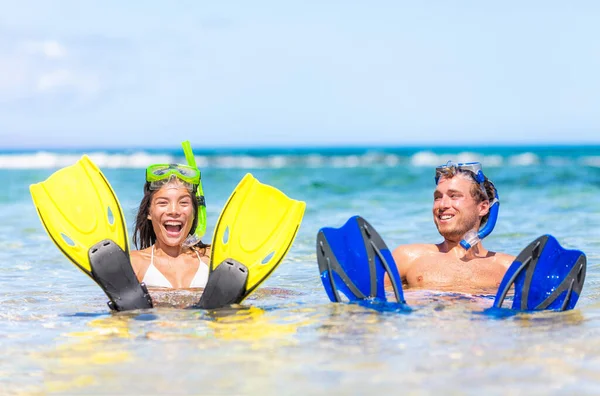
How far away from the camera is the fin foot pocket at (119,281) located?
4762 millimetres

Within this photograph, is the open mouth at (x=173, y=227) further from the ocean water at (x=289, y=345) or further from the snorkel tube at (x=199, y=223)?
the ocean water at (x=289, y=345)

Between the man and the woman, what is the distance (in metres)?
1.38

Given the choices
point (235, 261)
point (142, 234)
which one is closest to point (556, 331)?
point (235, 261)

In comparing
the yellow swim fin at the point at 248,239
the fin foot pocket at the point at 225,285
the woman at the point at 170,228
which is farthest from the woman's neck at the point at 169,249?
the fin foot pocket at the point at 225,285

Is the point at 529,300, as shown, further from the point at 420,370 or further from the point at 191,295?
the point at 191,295

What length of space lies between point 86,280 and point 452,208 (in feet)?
9.81

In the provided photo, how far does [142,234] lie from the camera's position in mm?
5465

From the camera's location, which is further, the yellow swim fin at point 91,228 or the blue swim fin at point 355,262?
the blue swim fin at point 355,262

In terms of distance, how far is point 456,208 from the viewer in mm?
5371

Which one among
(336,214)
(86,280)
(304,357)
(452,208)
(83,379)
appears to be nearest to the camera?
(83,379)

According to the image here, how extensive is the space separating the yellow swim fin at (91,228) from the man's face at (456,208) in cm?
196

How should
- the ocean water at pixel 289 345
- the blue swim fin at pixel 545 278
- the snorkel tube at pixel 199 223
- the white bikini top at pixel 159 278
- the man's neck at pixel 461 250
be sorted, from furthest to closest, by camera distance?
the man's neck at pixel 461 250 < the snorkel tube at pixel 199 223 < the white bikini top at pixel 159 278 < the blue swim fin at pixel 545 278 < the ocean water at pixel 289 345

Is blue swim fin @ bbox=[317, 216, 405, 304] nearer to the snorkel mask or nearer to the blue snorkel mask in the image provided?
the blue snorkel mask

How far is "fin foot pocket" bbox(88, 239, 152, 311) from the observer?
476 cm
